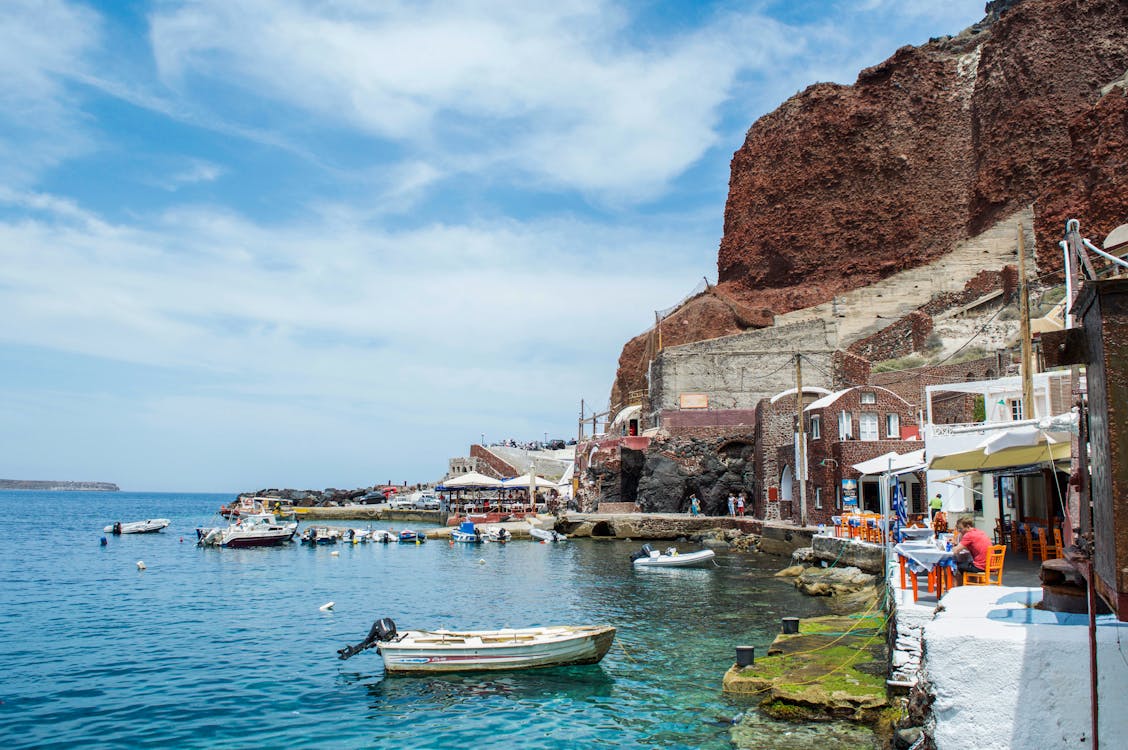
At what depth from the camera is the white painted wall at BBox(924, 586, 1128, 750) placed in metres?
5.34

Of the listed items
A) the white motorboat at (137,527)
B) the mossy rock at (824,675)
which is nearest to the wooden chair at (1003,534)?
the mossy rock at (824,675)

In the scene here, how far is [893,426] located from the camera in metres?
34.9

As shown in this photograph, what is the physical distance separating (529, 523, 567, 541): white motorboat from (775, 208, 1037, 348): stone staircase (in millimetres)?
23417

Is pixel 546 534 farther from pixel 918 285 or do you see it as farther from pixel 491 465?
pixel 491 465

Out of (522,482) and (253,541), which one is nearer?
(253,541)

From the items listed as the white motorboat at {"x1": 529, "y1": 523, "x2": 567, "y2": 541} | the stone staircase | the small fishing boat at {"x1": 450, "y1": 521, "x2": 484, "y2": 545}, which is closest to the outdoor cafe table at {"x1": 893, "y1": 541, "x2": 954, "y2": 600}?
the white motorboat at {"x1": 529, "y1": 523, "x2": 567, "y2": 541}

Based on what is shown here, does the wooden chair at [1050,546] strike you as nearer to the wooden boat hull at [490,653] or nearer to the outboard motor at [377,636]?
the wooden boat hull at [490,653]

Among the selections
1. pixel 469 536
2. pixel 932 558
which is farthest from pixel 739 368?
pixel 932 558

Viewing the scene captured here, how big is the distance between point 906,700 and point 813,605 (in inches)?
448

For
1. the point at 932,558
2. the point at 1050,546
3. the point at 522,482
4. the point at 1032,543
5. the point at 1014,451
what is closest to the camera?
the point at 932,558

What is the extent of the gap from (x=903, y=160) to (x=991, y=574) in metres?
64.3

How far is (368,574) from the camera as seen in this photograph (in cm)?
3306

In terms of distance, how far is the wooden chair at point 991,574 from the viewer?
1079 centimetres

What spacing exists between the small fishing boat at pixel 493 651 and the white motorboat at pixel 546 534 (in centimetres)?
2798
